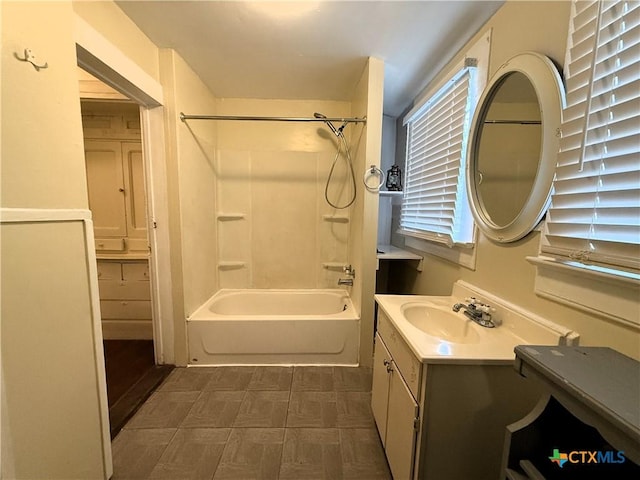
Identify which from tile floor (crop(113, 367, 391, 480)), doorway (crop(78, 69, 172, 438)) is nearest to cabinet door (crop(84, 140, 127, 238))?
doorway (crop(78, 69, 172, 438))

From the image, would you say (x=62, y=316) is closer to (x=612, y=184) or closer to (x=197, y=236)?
(x=197, y=236)

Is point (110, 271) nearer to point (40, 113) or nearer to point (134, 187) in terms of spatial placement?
point (134, 187)

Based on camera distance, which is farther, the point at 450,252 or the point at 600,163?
the point at 450,252

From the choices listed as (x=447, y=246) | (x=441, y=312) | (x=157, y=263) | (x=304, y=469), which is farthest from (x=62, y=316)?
(x=447, y=246)

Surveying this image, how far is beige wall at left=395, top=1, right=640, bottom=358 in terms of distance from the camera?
2.61 feet

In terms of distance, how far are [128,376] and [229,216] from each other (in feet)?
5.27

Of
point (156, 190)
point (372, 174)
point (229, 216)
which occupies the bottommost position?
point (229, 216)

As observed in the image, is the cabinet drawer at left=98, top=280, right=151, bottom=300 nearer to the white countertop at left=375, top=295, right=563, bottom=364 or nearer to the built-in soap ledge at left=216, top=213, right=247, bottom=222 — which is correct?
the built-in soap ledge at left=216, top=213, right=247, bottom=222

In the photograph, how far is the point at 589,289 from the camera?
807mm

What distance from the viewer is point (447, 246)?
1722 millimetres

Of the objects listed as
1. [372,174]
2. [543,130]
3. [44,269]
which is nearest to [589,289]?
[543,130]

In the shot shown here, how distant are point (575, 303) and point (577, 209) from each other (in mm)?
315

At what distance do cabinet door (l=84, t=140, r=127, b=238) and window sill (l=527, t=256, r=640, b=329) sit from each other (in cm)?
343

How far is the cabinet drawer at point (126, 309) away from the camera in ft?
Result: 8.17
